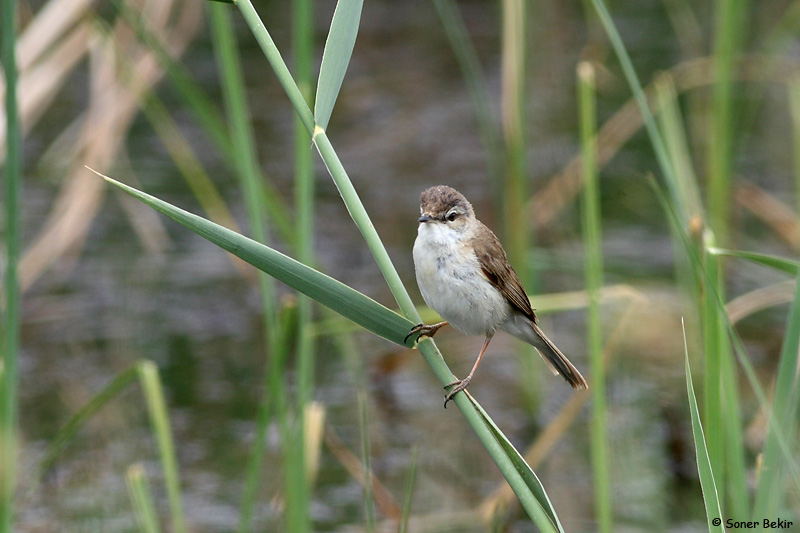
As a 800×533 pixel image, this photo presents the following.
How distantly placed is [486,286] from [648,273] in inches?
151

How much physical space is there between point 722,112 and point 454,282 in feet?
7.93

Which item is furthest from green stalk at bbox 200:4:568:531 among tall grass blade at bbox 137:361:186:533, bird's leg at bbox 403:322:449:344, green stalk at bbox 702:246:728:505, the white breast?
tall grass blade at bbox 137:361:186:533

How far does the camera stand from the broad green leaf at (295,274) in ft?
5.84

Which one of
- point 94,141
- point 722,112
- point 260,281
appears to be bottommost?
point 260,281

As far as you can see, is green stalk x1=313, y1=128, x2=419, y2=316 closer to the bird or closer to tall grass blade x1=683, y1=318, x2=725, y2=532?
tall grass blade x1=683, y1=318, x2=725, y2=532

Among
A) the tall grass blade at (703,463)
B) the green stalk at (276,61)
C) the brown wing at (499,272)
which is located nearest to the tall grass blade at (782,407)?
the tall grass blade at (703,463)

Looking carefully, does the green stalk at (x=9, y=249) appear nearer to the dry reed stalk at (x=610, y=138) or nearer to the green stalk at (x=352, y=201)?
the green stalk at (x=352, y=201)

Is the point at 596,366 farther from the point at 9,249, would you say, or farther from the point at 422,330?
the point at 9,249

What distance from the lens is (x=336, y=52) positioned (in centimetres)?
190

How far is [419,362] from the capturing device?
6.08m

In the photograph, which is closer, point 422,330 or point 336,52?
point 336,52

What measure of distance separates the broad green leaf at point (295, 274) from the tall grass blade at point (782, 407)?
30.1 inches

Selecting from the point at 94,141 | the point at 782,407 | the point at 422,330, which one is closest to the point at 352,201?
the point at 422,330

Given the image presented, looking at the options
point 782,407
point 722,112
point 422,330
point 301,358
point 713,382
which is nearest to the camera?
point 782,407
